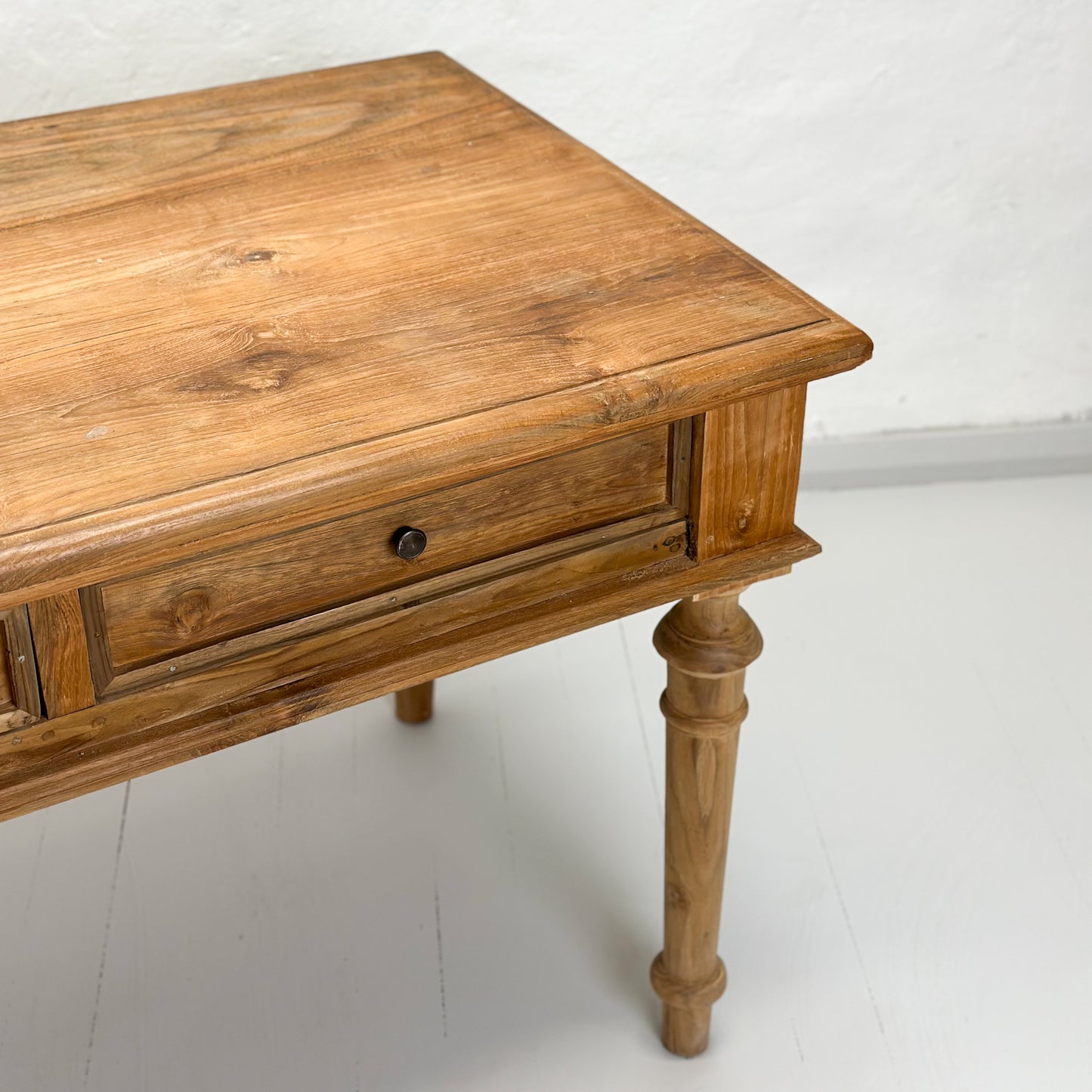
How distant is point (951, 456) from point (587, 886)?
951 millimetres

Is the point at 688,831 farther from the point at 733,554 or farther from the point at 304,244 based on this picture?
the point at 304,244

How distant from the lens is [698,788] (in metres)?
1.22

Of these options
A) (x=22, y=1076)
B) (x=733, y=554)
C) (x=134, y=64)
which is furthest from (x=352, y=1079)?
(x=134, y=64)

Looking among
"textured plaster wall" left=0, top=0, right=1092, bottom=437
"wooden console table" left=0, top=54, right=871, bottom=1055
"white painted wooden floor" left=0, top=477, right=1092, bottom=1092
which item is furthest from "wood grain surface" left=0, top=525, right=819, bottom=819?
"textured plaster wall" left=0, top=0, right=1092, bottom=437

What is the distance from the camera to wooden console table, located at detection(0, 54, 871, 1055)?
88 centimetres

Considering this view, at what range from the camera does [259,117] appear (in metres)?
1.36

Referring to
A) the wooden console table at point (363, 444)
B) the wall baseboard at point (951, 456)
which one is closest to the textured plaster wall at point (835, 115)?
the wall baseboard at point (951, 456)

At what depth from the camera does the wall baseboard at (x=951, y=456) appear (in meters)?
2.13

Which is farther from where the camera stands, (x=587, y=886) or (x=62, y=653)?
(x=587, y=886)

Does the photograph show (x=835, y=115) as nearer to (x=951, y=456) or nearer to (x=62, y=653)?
(x=951, y=456)

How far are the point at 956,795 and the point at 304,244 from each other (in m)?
0.93

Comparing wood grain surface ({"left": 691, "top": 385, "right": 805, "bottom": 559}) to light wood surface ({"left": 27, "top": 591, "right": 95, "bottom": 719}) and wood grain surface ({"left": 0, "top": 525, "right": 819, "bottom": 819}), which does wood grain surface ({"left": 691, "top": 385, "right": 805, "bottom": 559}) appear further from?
light wood surface ({"left": 27, "top": 591, "right": 95, "bottom": 719})

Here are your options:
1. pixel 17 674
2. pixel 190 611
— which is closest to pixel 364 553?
pixel 190 611

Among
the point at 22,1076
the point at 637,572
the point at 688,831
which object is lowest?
the point at 22,1076
